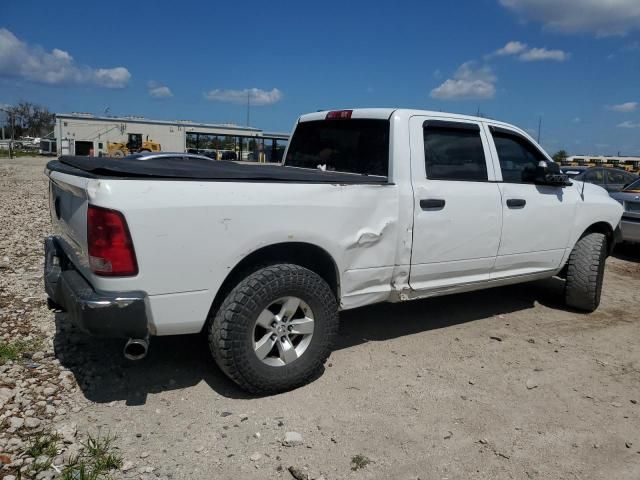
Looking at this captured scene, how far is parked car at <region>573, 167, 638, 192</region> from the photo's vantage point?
451 inches

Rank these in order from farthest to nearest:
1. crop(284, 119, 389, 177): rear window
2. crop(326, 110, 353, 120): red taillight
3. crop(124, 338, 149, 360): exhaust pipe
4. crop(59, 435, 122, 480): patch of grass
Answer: crop(326, 110, 353, 120): red taillight < crop(284, 119, 389, 177): rear window < crop(124, 338, 149, 360): exhaust pipe < crop(59, 435, 122, 480): patch of grass

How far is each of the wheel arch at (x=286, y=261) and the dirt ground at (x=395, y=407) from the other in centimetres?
69

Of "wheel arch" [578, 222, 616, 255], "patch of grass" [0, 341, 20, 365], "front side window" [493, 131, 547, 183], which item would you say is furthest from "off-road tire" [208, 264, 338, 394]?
"wheel arch" [578, 222, 616, 255]

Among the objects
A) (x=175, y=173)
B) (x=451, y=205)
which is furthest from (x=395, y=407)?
(x=175, y=173)

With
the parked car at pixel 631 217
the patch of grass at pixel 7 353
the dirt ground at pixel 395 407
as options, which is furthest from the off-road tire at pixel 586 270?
the patch of grass at pixel 7 353

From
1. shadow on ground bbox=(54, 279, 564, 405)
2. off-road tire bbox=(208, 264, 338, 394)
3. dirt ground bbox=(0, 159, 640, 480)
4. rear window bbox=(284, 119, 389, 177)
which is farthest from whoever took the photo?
rear window bbox=(284, 119, 389, 177)

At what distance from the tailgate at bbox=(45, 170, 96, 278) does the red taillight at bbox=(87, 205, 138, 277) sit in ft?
0.41

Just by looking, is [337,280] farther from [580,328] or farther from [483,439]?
[580,328]

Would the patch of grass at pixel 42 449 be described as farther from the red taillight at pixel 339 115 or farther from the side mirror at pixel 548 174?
the side mirror at pixel 548 174

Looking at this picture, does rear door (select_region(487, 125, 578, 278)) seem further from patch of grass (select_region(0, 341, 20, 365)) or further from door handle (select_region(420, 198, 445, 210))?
patch of grass (select_region(0, 341, 20, 365))

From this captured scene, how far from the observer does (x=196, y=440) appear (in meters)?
3.01

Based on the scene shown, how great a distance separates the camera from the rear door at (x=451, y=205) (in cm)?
409

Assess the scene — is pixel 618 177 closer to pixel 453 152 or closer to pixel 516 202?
pixel 516 202

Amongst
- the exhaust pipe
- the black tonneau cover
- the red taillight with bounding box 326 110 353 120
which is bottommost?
the exhaust pipe
